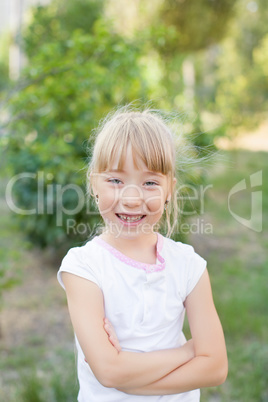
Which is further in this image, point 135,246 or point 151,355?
point 135,246

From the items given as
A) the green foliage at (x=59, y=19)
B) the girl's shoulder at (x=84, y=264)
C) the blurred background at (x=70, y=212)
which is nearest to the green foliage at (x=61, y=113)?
the blurred background at (x=70, y=212)

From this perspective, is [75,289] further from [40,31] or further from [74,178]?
[40,31]

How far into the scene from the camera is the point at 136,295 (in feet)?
4.05

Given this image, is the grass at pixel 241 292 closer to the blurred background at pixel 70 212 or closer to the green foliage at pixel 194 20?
the blurred background at pixel 70 212

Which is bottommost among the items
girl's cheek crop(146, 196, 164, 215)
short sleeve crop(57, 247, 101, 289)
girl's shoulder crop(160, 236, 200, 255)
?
short sleeve crop(57, 247, 101, 289)

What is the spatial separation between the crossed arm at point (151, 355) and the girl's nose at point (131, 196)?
23 centimetres

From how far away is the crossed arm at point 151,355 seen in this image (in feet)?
3.86

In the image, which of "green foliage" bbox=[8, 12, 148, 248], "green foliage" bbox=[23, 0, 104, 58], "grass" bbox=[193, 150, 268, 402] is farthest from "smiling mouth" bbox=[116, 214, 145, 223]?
"green foliage" bbox=[23, 0, 104, 58]

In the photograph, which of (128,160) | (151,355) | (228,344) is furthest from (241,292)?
(128,160)

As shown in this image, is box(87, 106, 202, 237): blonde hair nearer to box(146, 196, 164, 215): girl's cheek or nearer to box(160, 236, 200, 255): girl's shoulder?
box(146, 196, 164, 215): girl's cheek

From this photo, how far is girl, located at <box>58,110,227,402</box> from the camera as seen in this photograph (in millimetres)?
1198

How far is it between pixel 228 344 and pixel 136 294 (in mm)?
2203

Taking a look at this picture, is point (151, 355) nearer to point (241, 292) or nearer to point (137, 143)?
point (137, 143)

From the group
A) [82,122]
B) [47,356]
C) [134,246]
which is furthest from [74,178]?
[134,246]
